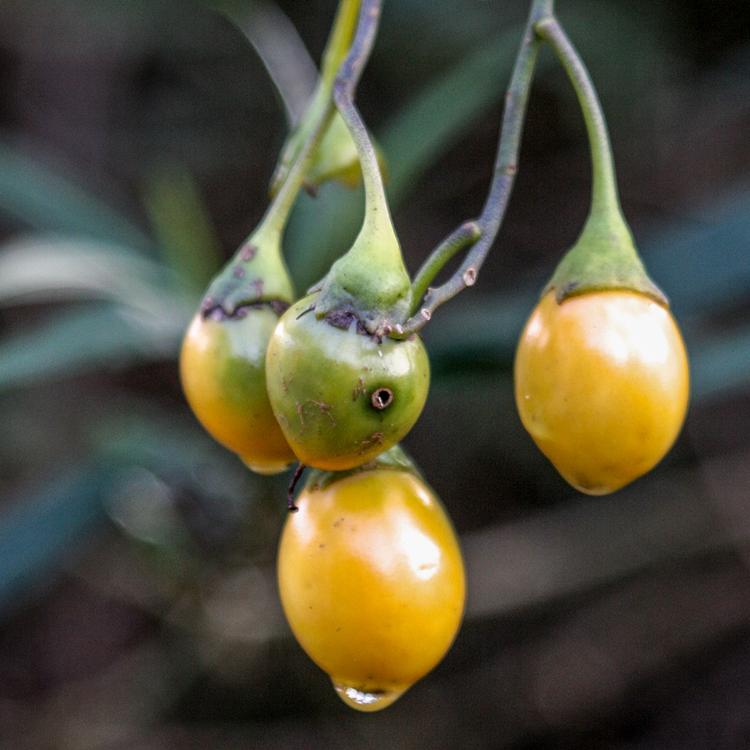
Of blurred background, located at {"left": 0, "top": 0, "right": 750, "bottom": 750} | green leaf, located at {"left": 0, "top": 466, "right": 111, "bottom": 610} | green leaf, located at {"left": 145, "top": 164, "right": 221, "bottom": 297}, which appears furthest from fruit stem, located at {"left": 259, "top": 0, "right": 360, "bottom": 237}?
green leaf, located at {"left": 0, "top": 466, "right": 111, "bottom": 610}

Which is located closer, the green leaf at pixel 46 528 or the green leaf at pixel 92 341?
the green leaf at pixel 92 341

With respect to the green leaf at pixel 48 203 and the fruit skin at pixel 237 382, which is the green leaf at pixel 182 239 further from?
the fruit skin at pixel 237 382

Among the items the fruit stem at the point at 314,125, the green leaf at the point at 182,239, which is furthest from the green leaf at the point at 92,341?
the fruit stem at the point at 314,125

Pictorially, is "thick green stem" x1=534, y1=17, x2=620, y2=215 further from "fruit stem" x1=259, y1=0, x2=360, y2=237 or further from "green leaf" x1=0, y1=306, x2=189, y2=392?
"green leaf" x1=0, y1=306, x2=189, y2=392

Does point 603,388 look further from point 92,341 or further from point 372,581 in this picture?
point 92,341

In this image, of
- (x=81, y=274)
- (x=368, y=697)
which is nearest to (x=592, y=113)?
(x=368, y=697)

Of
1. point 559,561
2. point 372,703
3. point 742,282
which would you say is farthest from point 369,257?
point 559,561
